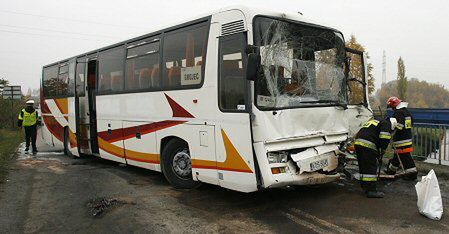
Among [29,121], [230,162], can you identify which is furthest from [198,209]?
[29,121]

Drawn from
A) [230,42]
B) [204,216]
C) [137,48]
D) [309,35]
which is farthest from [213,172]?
[137,48]

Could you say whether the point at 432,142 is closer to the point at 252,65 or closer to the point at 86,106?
the point at 252,65

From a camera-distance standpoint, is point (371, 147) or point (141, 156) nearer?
point (371, 147)

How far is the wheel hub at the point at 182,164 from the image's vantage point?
22.4 ft

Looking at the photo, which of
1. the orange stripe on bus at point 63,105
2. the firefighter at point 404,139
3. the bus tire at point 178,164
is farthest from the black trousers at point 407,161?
the orange stripe on bus at point 63,105

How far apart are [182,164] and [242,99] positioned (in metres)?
2.14

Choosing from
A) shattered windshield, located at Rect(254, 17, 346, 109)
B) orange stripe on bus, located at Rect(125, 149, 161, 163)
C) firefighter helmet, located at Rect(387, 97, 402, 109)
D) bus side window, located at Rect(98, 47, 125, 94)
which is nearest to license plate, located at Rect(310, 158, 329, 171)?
shattered windshield, located at Rect(254, 17, 346, 109)

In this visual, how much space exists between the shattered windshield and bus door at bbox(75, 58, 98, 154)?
5.62 meters

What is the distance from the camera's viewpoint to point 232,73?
560 cm

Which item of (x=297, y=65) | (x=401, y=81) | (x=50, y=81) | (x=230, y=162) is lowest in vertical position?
(x=230, y=162)

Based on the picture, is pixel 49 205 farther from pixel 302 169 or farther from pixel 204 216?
pixel 302 169

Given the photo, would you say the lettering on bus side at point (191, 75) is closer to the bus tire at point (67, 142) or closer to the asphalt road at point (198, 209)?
the asphalt road at point (198, 209)

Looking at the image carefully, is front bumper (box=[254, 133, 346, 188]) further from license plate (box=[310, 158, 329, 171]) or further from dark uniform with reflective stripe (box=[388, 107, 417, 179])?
dark uniform with reflective stripe (box=[388, 107, 417, 179])

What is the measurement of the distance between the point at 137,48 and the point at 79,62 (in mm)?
3358
